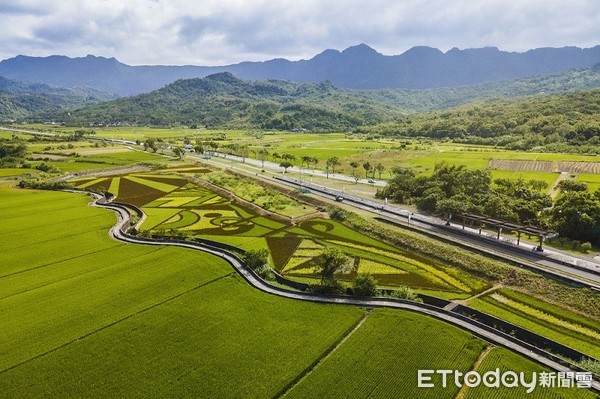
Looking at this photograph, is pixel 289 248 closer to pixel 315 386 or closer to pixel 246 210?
pixel 246 210

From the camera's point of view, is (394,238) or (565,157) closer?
(394,238)

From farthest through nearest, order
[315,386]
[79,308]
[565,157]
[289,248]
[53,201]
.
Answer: [565,157]
[53,201]
[289,248]
[79,308]
[315,386]

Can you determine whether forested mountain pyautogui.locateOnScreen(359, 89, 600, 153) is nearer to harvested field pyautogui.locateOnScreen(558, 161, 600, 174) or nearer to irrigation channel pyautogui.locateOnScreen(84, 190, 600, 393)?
harvested field pyautogui.locateOnScreen(558, 161, 600, 174)

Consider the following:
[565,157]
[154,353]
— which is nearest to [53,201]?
[154,353]

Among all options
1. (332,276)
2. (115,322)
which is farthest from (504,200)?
(115,322)

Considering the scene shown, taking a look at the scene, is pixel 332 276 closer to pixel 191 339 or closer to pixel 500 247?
pixel 191 339

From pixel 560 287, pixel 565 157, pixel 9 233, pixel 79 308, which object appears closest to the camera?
pixel 79 308

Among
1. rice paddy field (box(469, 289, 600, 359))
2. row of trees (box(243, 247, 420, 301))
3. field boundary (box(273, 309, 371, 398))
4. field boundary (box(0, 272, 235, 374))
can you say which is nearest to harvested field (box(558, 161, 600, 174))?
rice paddy field (box(469, 289, 600, 359))

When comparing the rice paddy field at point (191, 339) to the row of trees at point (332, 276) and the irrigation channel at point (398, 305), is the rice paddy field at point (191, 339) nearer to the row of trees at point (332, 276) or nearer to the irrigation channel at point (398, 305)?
the irrigation channel at point (398, 305)
